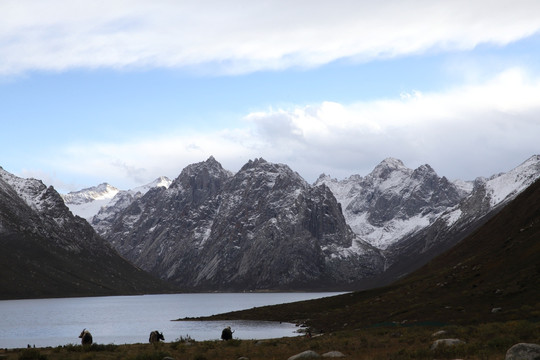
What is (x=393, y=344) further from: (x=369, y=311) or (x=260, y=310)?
(x=260, y=310)

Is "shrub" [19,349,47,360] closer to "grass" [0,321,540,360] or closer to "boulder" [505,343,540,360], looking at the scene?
"grass" [0,321,540,360]

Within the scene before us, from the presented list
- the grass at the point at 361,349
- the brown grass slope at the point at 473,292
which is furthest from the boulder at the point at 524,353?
the brown grass slope at the point at 473,292

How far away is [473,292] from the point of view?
9006cm

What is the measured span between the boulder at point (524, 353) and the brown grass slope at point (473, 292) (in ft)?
108

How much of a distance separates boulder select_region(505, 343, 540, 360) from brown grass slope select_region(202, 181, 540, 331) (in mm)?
32991

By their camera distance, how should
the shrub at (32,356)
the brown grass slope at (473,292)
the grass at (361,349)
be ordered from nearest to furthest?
the grass at (361,349)
the shrub at (32,356)
the brown grass slope at (473,292)

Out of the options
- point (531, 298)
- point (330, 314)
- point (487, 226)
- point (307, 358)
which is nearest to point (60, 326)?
point (330, 314)

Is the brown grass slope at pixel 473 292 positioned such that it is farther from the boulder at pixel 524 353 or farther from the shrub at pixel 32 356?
the shrub at pixel 32 356

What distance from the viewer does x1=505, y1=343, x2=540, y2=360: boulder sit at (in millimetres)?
33125

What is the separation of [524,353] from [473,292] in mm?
A: 58743

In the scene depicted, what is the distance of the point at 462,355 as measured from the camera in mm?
38125

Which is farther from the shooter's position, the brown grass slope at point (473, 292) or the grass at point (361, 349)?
the brown grass slope at point (473, 292)

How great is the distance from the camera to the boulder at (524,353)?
3312cm

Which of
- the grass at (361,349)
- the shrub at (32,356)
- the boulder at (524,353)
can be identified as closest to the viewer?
the boulder at (524,353)
